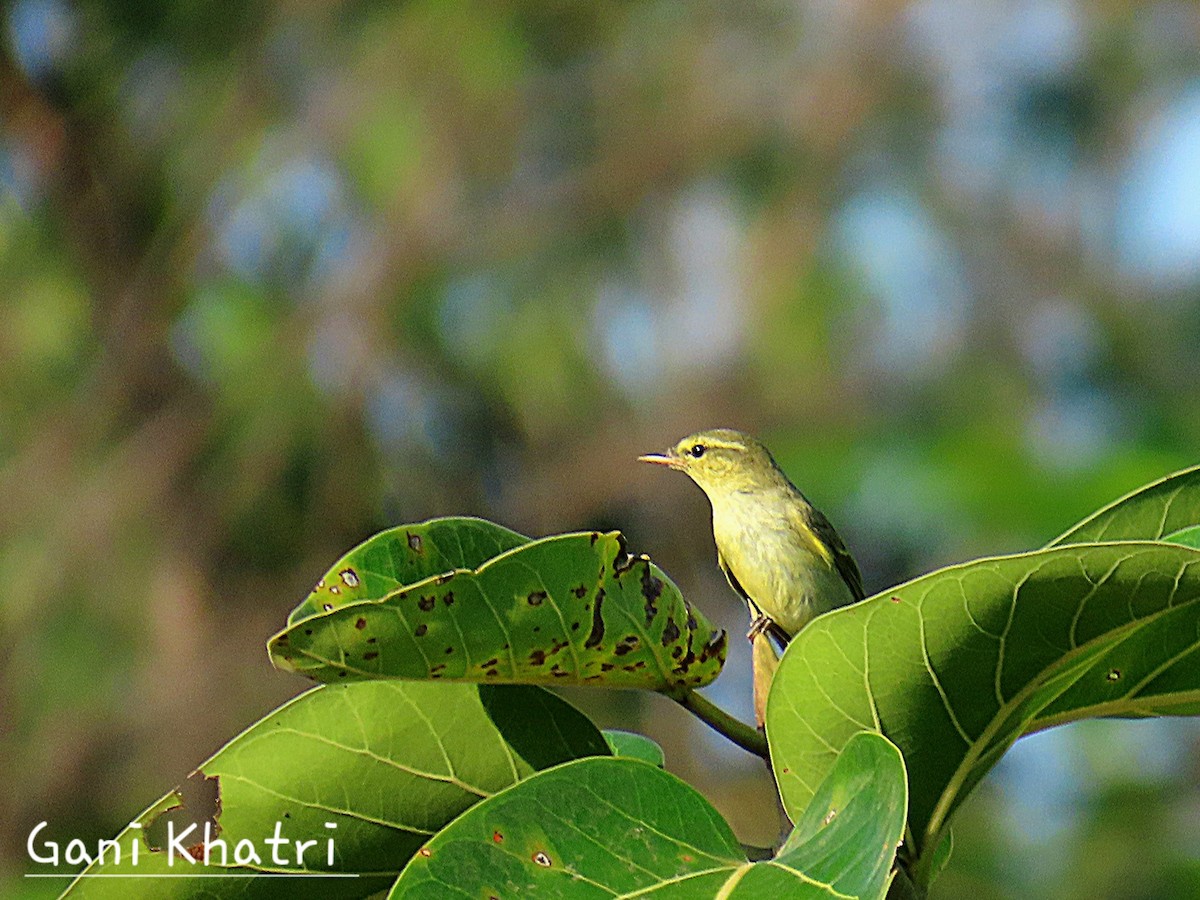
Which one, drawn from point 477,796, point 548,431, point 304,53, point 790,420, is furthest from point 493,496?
point 477,796

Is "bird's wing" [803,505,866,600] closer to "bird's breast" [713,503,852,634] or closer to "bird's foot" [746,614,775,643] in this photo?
"bird's breast" [713,503,852,634]

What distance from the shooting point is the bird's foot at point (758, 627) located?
144cm

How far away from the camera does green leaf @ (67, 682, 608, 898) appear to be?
105cm

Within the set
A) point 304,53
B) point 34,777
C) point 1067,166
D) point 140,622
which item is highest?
point 304,53

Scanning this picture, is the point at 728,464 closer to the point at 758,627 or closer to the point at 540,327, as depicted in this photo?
the point at 758,627

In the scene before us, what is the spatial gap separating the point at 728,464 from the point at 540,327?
22.1 feet

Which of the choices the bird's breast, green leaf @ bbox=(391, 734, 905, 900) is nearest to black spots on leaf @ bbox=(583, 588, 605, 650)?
green leaf @ bbox=(391, 734, 905, 900)

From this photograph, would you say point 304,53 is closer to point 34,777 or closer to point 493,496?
point 493,496

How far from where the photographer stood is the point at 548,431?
28.5 feet

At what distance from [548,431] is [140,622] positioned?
2.62m

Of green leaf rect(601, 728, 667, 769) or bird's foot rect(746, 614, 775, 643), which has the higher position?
bird's foot rect(746, 614, 775, 643)

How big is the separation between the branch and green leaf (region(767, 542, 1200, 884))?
69mm

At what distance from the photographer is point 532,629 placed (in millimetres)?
978

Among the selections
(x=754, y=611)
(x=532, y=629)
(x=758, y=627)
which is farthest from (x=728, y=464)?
(x=532, y=629)
